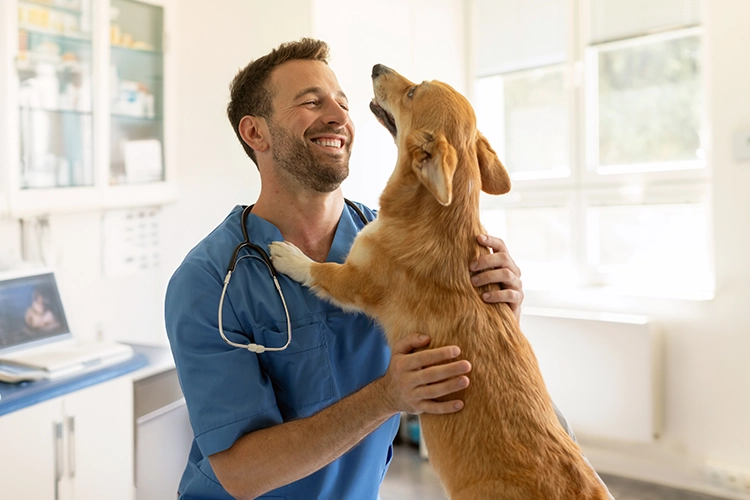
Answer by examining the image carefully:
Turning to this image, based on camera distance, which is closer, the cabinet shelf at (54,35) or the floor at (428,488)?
the cabinet shelf at (54,35)

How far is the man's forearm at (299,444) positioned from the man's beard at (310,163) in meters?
0.48

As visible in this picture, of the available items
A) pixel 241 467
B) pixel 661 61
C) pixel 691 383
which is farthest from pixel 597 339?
pixel 241 467

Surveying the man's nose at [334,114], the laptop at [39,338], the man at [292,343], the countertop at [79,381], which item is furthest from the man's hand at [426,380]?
the laptop at [39,338]

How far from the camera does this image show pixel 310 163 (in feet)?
4.68

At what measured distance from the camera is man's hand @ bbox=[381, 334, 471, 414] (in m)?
1.13

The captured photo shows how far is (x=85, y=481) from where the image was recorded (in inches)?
87.9

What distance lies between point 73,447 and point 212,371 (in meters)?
1.25

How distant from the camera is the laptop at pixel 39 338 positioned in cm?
223

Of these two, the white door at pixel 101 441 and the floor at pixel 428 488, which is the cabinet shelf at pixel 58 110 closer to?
the white door at pixel 101 441

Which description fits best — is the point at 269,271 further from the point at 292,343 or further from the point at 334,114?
the point at 334,114

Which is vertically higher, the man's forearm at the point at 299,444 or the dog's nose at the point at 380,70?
the dog's nose at the point at 380,70

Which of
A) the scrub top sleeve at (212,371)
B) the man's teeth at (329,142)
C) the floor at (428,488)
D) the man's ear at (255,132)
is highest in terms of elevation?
the man's ear at (255,132)

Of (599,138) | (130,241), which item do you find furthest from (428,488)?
(599,138)

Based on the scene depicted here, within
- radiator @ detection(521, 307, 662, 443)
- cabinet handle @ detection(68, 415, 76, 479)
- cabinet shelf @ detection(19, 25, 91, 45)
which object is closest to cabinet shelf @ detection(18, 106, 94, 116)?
cabinet shelf @ detection(19, 25, 91, 45)
